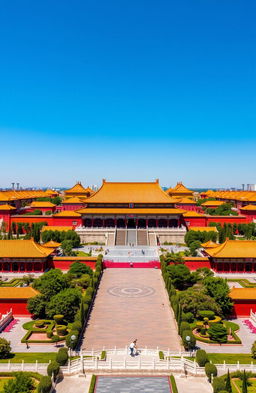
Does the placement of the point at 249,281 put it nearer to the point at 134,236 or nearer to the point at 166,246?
the point at 166,246

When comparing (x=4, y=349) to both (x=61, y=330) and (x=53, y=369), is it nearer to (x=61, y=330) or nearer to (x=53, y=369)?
(x=61, y=330)

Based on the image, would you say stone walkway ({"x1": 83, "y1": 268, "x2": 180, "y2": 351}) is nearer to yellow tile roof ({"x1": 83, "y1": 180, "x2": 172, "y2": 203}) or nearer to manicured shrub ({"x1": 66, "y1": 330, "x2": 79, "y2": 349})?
manicured shrub ({"x1": 66, "y1": 330, "x2": 79, "y2": 349})

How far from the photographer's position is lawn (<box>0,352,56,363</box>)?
75.2 ft

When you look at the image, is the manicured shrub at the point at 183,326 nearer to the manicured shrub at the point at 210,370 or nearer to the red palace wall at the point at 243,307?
the manicured shrub at the point at 210,370

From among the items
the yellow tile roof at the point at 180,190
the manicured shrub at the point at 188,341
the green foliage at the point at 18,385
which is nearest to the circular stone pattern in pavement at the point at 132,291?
the manicured shrub at the point at 188,341

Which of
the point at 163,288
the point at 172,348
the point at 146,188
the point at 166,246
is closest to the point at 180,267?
the point at 163,288

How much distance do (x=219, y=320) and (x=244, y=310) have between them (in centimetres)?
395

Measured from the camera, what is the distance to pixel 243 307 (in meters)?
31.4

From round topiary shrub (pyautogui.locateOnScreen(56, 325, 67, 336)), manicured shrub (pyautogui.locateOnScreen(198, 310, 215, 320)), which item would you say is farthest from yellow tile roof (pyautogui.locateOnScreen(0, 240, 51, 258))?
manicured shrub (pyautogui.locateOnScreen(198, 310, 215, 320))

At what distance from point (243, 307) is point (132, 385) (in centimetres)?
1495

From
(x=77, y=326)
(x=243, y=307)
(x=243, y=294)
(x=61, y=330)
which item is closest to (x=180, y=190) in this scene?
(x=243, y=294)

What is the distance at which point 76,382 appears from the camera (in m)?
20.6

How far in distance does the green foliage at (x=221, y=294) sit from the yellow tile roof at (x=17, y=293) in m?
14.9

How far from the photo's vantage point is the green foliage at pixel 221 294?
99.7 feet
